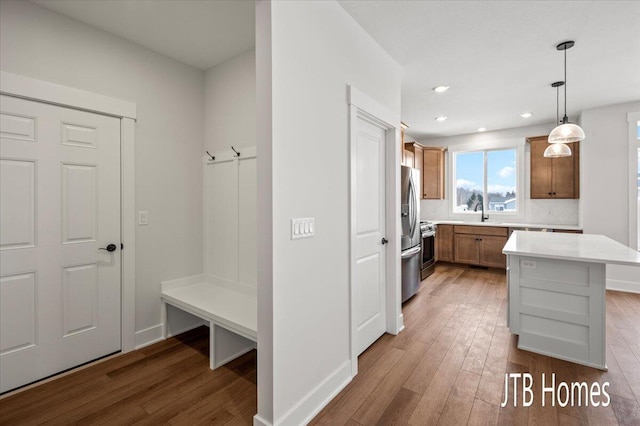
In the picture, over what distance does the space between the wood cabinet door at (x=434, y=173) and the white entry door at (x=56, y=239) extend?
5.41 meters

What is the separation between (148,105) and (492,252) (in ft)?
18.3

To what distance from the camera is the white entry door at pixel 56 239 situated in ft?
6.79

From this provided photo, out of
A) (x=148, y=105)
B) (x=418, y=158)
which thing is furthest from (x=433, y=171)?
(x=148, y=105)

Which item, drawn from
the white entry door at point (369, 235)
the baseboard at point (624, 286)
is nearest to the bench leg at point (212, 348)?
the white entry door at point (369, 235)

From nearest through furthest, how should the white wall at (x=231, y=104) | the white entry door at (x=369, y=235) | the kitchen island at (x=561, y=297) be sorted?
the kitchen island at (x=561, y=297), the white entry door at (x=369, y=235), the white wall at (x=231, y=104)

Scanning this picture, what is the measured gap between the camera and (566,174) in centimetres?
498

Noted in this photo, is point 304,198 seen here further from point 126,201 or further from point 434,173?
point 434,173

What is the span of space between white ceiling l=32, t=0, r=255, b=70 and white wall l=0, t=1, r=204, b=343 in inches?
5.0

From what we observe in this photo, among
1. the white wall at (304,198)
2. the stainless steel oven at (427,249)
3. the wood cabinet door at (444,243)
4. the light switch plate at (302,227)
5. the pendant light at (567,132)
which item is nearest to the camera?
the white wall at (304,198)

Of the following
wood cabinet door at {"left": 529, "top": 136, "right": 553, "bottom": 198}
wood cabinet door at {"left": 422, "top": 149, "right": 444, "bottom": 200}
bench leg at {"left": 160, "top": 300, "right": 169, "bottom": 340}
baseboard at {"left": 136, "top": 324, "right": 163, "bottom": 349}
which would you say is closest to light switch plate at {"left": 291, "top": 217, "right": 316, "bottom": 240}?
bench leg at {"left": 160, "top": 300, "right": 169, "bottom": 340}

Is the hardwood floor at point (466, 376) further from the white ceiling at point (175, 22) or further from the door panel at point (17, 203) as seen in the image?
the white ceiling at point (175, 22)

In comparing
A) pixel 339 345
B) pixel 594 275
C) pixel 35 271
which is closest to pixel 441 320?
pixel 594 275

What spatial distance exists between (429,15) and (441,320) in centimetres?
286

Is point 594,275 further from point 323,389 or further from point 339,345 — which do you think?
point 323,389
